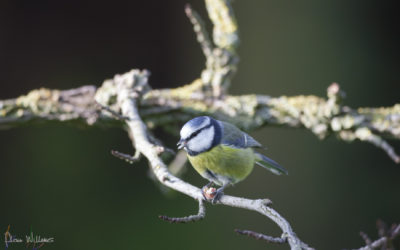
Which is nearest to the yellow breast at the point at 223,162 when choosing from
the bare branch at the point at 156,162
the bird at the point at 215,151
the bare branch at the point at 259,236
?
the bird at the point at 215,151

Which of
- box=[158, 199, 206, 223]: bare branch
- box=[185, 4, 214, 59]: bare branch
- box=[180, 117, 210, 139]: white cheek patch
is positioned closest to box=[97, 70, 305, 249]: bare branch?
box=[158, 199, 206, 223]: bare branch

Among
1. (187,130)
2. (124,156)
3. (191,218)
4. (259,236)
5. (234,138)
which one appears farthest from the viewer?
(234,138)

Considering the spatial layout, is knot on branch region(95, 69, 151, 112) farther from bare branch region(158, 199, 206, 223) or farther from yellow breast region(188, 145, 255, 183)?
bare branch region(158, 199, 206, 223)

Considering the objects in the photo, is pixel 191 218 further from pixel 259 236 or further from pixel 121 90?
pixel 121 90

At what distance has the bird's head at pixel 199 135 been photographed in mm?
1192

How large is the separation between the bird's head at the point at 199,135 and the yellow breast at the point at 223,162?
17 mm

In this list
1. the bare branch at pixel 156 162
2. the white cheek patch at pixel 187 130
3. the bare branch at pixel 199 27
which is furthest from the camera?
the bare branch at pixel 199 27

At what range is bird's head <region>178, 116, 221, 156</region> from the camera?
1.19 m

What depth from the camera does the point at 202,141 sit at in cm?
124

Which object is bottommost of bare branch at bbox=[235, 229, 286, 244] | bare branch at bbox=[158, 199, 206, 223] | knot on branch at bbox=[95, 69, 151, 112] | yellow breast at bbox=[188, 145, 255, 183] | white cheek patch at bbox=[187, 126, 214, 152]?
bare branch at bbox=[235, 229, 286, 244]

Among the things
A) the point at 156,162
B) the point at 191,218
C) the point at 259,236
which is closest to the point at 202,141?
the point at 156,162

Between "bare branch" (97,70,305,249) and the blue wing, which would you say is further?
the blue wing

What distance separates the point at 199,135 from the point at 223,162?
99mm

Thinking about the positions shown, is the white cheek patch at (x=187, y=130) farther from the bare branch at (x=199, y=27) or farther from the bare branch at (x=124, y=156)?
the bare branch at (x=199, y=27)
